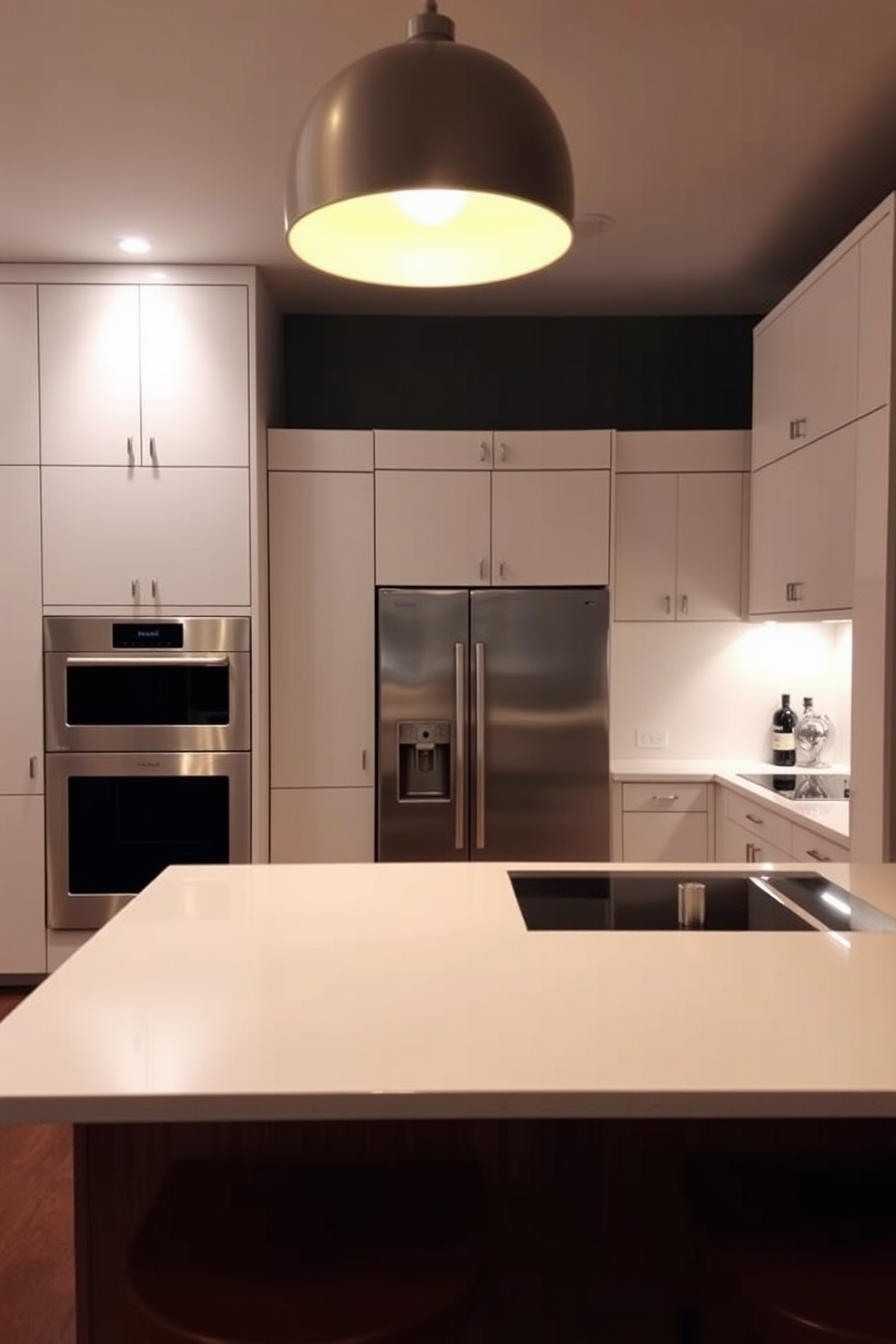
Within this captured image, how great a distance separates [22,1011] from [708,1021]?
912 mm

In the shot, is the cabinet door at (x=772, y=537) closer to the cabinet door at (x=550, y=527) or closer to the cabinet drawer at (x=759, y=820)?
the cabinet door at (x=550, y=527)

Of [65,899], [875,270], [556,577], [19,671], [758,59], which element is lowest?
[65,899]

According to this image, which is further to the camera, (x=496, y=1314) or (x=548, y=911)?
(x=548, y=911)

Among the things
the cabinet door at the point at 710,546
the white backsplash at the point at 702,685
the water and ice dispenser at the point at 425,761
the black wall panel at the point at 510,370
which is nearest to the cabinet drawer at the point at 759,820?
the white backsplash at the point at 702,685

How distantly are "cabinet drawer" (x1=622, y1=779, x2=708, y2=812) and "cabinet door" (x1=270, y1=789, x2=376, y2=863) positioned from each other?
1.01 meters

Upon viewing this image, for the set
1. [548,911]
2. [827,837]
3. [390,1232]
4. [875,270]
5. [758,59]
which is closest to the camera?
[390,1232]

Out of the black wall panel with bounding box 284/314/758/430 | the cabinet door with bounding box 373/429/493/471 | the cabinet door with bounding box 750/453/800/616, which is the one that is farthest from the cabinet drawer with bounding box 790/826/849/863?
the black wall panel with bounding box 284/314/758/430

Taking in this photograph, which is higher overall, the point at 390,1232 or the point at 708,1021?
the point at 708,1021

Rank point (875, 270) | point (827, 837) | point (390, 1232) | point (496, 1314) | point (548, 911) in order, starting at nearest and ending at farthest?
1. point (390, 1232)
2. point (496, 1314)
3. point (548, 911)
4. point (875, 270)
5. point (827, 837)

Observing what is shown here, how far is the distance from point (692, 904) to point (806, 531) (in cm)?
200

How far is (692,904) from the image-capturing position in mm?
1812

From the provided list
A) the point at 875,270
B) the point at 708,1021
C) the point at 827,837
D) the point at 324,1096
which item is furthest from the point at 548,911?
the point at 875,270

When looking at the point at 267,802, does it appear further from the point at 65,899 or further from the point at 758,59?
the point at 758,59

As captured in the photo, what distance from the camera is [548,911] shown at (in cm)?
188
